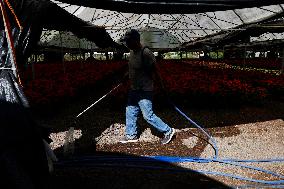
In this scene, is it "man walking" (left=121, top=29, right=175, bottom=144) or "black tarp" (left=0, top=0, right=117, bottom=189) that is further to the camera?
"man walking" (left=121, top=29, right=175, bottom=144)

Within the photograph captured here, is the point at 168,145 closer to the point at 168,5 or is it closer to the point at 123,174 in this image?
the point at 123,174

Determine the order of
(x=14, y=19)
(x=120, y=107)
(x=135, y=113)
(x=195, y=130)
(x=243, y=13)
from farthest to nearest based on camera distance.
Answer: (x=243, y=13) → (x=120, y=107) → (x=195, y=130) → (x=135, y=113) → (x=14, y=19)

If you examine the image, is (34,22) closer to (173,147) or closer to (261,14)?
(173,147)

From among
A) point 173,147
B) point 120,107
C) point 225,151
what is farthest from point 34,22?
point 120,107

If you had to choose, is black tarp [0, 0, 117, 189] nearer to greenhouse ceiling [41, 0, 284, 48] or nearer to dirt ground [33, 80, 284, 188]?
greenhouse ceiling [41, 0, 284, 48]

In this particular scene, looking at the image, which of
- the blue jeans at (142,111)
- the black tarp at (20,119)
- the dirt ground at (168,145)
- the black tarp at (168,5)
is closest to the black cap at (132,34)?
the blue jeans at (142,111)

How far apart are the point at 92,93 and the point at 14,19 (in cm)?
955

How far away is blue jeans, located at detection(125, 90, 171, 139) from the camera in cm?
592

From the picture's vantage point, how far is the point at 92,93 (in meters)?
13.2

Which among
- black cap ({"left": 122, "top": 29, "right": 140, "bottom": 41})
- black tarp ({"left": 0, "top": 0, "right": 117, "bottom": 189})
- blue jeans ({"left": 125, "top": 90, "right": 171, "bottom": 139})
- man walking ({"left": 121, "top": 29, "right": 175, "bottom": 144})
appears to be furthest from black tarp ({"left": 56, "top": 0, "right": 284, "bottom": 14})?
blue jeans ({"left": 125, "top": 90, "right": 171, "bottom": 139})

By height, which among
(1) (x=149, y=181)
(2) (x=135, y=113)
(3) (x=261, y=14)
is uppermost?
(3) (x=261, y=14)

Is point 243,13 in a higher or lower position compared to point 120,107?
higher

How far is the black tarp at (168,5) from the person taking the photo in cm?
400

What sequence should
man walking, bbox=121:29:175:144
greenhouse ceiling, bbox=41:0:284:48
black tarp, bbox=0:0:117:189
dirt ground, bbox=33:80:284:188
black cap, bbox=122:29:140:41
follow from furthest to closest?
man walking, bbox=121:29:175:144, black cap, bbox=122:29:140:41, dirt ground, bbox=33:80:284:188, greenhouse ceiling, bbox=41:0:284:48, black tarp, bbox=0:0:117:189
